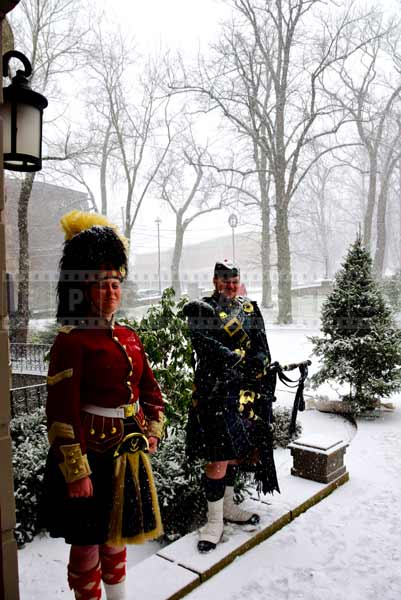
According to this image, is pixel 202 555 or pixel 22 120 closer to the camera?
pixel 22 120

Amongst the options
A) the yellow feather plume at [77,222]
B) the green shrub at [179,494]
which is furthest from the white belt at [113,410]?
the green shrub at [179,494]

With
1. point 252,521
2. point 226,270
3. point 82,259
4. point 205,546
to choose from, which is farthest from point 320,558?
point 82,259

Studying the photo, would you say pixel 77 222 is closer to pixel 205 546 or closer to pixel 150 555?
pixel 205 546

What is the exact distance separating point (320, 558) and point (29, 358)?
30.3ft

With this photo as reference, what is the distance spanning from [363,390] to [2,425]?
20.4 ft

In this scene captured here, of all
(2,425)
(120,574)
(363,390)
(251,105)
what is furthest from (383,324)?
(251,105)

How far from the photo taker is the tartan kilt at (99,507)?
2.27 metres

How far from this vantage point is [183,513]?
13.0 feet

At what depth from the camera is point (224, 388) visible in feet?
10.7

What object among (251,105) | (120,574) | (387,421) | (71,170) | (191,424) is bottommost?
(387,421)

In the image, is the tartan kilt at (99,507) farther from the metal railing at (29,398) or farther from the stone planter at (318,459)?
the metal railing at (29,398)

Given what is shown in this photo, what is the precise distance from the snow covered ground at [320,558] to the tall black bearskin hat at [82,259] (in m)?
1.97

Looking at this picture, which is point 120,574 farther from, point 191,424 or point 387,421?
point 387,421

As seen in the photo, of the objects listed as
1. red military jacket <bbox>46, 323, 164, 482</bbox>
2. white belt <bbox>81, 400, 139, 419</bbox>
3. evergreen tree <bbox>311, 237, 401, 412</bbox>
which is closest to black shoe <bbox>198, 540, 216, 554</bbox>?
red military jacket <bbox>46, 323, 164, 482</bbox>
